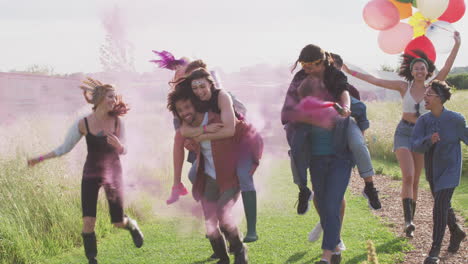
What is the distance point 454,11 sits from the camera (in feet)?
20.1

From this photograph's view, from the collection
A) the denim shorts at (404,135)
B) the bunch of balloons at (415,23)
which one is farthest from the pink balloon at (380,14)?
the denim shorts at (404,135)

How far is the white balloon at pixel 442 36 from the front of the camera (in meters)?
6.13

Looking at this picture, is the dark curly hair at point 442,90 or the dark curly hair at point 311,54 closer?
the dark curly hair at point 311,54

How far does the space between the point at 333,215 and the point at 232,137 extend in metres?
1.05

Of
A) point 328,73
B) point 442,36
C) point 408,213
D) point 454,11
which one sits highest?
point 454,11

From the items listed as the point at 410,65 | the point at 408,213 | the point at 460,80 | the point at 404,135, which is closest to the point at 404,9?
the point at 410,65

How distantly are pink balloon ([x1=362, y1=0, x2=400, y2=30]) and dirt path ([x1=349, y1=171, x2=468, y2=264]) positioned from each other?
2578 millimetres

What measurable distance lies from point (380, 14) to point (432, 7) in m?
0.60

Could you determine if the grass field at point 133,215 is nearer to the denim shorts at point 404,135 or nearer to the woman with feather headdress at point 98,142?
the woman with feather headdress at point 98,142

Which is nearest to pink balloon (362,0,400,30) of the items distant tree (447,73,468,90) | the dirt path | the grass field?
the grass field

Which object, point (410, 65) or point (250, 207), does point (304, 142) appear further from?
point (410, 65)

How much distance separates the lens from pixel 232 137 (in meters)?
4.27

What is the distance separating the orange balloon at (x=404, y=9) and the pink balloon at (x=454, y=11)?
1.23 ft

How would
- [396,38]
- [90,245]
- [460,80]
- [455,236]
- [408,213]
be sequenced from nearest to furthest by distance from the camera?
[90,245]
[455,236]
[408,213]
[396,38]
[460,80]
